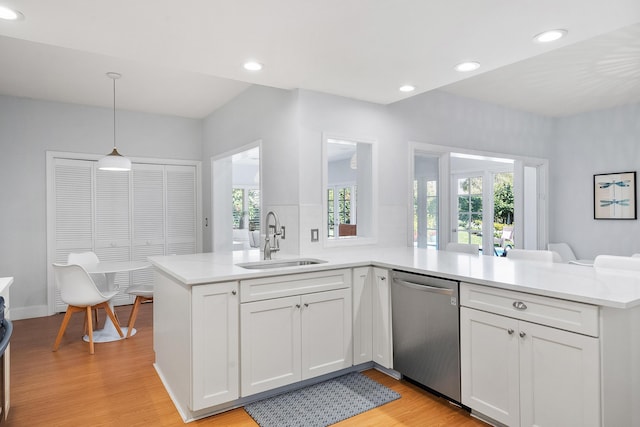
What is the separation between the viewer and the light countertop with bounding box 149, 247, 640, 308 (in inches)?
68.7

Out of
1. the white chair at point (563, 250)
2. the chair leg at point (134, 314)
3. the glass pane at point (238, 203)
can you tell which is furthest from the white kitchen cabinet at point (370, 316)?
the glass pane at point (238, 203)

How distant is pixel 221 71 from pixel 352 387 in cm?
249

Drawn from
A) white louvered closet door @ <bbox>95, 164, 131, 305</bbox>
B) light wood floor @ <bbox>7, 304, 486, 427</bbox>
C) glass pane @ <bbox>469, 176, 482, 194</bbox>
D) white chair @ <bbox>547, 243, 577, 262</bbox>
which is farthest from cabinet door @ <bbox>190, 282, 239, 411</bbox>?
glass pane @ <bbox>469, 176, 482, 194</bbox>

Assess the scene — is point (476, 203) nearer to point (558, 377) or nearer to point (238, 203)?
point (558, 377)

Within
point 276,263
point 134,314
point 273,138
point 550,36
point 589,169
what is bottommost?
point 134,314

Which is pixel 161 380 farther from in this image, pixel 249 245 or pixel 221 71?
pixel 249 245

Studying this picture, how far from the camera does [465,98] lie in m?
4.54

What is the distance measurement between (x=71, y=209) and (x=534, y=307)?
5169 millimetres

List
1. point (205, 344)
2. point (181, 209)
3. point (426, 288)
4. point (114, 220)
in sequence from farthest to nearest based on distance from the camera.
→ point (181, 209)
point (114, 220)
point (426, 288)
point (205, 344)

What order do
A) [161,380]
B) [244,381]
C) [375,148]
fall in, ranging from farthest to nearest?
[375,148]
[161,380]
[244,381]

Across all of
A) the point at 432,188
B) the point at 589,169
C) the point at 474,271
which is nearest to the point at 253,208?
the point at 432,188

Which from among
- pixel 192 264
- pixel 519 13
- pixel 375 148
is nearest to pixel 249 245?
pixel 375 148

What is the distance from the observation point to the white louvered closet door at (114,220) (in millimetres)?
5016

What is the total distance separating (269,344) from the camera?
2.44 meters
